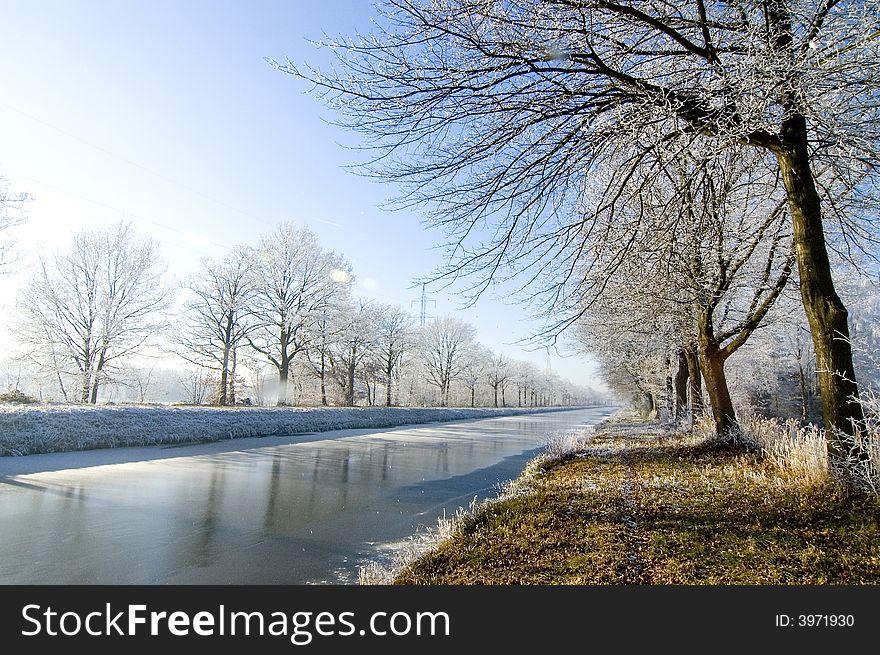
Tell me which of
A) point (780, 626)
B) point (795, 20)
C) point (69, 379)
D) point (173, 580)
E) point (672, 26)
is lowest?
point (173, 580)

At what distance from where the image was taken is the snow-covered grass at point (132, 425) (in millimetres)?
11500

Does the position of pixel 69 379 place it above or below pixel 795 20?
below

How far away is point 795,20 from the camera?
14.5ft

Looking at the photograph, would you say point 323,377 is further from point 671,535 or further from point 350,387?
point 671,535

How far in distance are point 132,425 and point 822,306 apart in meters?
16.6

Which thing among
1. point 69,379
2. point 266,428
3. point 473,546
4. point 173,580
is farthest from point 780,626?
point 69,379

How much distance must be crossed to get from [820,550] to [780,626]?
1.42m

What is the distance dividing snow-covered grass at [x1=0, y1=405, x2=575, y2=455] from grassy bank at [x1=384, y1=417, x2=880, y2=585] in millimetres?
11502

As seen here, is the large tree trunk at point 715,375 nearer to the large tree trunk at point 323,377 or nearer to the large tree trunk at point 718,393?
the large tree trunk at point 718,393

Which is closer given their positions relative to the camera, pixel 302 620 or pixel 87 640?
pixel 87 640

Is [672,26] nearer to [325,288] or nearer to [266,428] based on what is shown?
[266,428]

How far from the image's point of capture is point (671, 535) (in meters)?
4.45

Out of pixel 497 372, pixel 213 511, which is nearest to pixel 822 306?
pixel 213 511

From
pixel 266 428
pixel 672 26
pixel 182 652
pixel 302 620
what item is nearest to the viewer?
pixel 182 652
